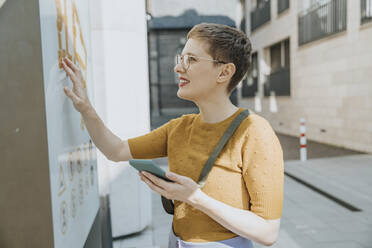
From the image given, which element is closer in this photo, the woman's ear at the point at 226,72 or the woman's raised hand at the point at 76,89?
the woman's raised hand at the point at 76,89

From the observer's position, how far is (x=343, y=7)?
952 centimetres

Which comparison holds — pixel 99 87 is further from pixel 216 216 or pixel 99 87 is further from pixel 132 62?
pixel 216 216

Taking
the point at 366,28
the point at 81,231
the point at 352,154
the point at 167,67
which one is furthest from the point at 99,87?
the point at 167,67

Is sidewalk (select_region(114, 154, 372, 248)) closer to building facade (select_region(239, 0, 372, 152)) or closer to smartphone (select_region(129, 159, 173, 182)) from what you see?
smartphone (select_region(129, 159, 173, 182))

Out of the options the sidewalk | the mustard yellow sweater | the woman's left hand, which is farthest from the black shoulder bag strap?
the sidewalk

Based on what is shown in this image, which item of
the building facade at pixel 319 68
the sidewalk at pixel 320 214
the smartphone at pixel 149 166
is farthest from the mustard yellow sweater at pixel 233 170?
the building facade at pixel 319 68

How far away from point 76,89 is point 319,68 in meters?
10.9

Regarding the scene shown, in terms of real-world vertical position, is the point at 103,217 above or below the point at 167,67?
below

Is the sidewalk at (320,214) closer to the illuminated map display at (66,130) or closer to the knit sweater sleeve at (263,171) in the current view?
the illuminated map display at (66,130)

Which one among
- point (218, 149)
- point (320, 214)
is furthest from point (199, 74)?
point (320, 214)

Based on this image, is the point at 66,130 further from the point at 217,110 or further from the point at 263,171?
the point at 263,171

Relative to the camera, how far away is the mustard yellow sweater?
1.17 metres

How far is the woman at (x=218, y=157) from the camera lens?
1.14m

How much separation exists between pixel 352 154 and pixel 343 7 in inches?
169
